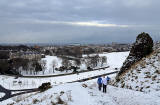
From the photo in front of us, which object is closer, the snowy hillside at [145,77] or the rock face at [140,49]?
the snowy hillside at [145,77]

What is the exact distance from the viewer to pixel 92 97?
9.09 meters

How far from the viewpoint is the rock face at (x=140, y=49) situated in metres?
16.8

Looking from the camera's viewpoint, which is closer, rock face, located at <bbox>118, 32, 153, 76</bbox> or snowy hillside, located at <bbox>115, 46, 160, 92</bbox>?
snowy hillside, located at <bbox>115, 46, 160, 92</bbox>

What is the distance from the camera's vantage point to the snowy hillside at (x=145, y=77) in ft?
36.7

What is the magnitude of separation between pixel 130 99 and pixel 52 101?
4.44 m

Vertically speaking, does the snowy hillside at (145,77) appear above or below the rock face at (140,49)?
below

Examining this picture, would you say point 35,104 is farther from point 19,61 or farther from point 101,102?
point 19,61

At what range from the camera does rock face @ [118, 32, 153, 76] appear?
663 inches

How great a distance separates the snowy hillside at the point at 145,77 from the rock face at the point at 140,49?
1531 millimetres

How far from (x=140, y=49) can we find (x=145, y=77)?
5123 millimetres

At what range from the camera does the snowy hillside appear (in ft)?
36.7

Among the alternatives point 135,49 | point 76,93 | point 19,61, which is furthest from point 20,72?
point 76,93

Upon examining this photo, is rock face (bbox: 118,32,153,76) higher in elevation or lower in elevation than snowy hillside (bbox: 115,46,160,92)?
higher

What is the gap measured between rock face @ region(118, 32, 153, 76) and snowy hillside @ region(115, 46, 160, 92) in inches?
60.3
